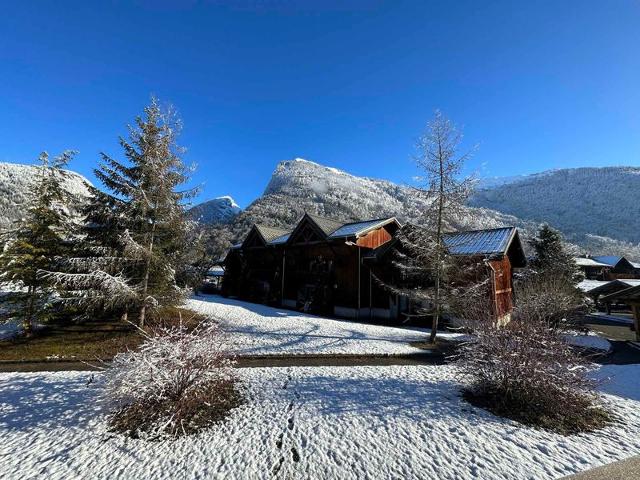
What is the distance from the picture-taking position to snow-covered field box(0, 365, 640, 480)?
473 centimetres

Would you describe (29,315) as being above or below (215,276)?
below

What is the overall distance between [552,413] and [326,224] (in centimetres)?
2054

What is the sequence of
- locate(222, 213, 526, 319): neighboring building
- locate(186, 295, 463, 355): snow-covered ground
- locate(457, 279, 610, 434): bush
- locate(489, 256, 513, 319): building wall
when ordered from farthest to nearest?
locate(222, 213, 526, 319): neighboring building, locate(489, 256, 513, 319): building wall, locate(186, 295, 463, 355): snow-covered ground, locate(457, 279, 610, 434): bush

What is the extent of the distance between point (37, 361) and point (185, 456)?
9517mm

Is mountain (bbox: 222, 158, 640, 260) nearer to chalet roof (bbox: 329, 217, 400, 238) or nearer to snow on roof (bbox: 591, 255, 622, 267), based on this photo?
snow on roof (bbox: 591, 255, 622, 267)

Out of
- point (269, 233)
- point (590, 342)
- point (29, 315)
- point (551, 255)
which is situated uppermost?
point (269, 233)

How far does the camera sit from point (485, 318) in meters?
8.25

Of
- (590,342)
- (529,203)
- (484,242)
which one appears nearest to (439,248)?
(484,242)

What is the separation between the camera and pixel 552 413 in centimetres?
648

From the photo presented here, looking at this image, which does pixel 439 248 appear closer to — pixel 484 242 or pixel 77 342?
pixel 484 242

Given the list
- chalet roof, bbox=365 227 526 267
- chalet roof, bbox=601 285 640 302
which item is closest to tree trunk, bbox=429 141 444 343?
chalet roof, bbox=365 227 526 267

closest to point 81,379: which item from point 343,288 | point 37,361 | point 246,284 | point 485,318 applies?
point 37,361

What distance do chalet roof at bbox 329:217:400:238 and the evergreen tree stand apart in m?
15.7

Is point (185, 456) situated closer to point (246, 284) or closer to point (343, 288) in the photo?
point (343, 288)
